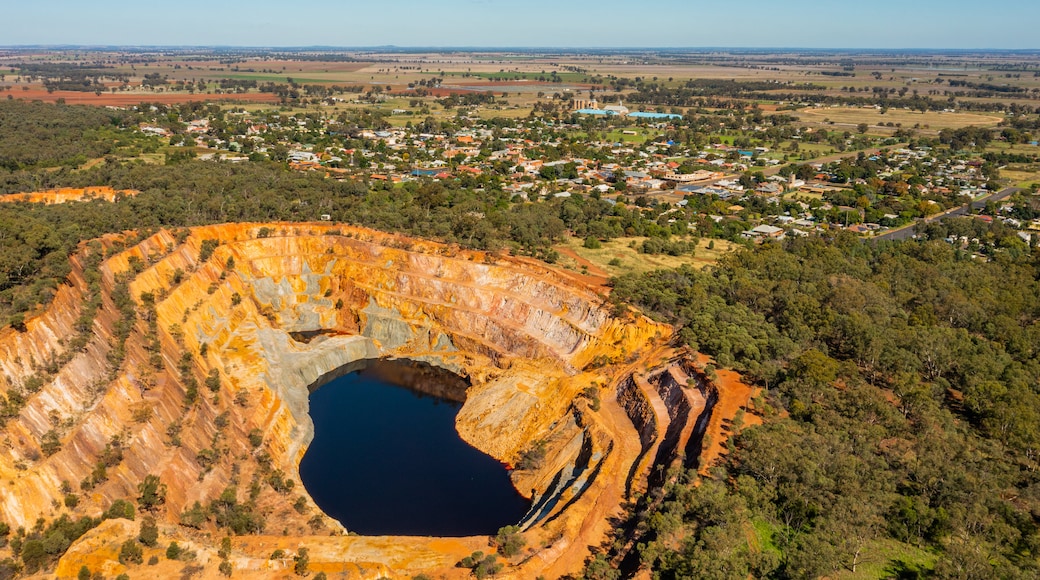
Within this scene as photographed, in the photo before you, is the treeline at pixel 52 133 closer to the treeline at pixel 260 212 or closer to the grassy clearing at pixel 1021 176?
the treeline at pixel 260 212

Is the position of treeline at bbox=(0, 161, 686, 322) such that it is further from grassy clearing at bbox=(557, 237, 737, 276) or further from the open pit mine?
the open pit mine

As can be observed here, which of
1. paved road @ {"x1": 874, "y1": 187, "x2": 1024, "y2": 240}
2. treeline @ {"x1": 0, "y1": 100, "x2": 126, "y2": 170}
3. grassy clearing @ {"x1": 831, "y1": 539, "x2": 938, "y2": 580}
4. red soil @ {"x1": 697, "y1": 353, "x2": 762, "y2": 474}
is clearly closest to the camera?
grassy clearing @ {"x1": 831, "y1": 539, "x2": 938, "y2": 580}

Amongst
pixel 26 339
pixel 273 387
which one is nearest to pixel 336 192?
pixel 273 387

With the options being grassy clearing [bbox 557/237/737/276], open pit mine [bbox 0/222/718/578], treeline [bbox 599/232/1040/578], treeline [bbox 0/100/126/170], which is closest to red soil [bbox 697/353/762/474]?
treeline [bbox 599/232/1040/578]

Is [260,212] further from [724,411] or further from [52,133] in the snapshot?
[52,133]

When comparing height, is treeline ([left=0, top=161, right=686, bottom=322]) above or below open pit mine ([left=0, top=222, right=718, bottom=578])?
above

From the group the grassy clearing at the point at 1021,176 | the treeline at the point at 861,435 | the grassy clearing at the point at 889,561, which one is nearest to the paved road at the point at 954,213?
the grassy clearing at the point at 1021,176

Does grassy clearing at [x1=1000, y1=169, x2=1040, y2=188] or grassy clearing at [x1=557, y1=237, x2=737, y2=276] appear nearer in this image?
grassy clearing at [x1=557, y1=237, x2=737, y2=276]
